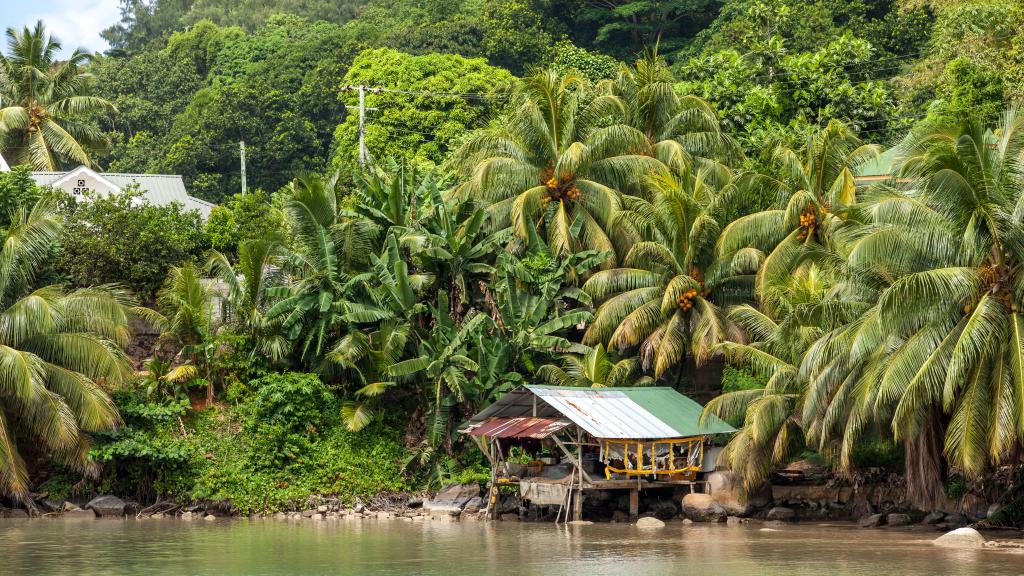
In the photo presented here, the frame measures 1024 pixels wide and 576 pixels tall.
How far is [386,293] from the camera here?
30422mm

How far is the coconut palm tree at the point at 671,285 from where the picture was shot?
28656mm

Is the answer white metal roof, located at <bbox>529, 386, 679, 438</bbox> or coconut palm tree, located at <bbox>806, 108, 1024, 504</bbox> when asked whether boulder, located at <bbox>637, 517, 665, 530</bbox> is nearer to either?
white metal roof, located at <bbox>529, 386, 679, 438</bbox>

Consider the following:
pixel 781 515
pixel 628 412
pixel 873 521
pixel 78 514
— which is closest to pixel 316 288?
pixel 78 514

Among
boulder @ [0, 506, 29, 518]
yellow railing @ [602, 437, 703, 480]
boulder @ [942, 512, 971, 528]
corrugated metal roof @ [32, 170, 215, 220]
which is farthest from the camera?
corrugated metal roof @ [32, 170, 215, 220]

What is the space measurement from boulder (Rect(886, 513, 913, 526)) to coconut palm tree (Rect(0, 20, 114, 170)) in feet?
97.8

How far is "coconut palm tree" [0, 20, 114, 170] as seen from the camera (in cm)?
4234

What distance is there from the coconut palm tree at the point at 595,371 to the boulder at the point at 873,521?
641 centimetres

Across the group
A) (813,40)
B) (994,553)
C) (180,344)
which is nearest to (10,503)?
(180,344)

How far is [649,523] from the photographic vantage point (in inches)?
1008

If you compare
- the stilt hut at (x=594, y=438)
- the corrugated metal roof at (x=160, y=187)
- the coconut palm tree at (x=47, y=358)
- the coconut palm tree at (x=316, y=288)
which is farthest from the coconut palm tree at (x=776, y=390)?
the corrugated metal roof at (x=160, y=187)

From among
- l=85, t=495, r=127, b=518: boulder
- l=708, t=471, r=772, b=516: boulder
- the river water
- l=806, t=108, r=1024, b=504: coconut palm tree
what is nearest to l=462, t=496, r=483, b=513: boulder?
the river water

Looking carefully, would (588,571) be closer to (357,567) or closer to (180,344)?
(357,567)

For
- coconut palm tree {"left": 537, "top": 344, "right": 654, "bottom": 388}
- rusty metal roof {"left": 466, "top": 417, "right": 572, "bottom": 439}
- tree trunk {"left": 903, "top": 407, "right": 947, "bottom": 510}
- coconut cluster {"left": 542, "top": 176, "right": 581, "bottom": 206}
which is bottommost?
tree trunk {"left": 903, "top": 407, "right": 947, "bottom": 510}

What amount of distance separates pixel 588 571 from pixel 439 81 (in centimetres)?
3505
